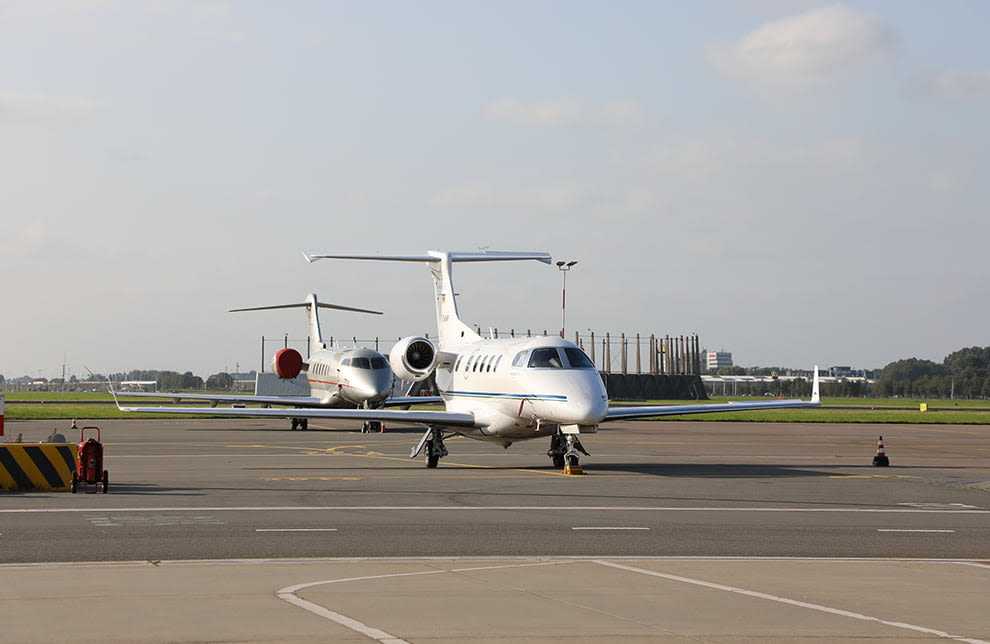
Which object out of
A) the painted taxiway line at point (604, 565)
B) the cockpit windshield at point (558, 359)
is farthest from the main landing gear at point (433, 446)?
the painted taxiway line at point (604, 565)

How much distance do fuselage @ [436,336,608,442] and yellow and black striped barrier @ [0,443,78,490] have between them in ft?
30.2

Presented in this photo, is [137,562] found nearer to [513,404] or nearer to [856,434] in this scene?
[513,404]

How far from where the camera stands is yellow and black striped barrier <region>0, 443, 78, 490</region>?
1900 cm

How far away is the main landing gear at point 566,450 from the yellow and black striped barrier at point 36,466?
9.68 meters

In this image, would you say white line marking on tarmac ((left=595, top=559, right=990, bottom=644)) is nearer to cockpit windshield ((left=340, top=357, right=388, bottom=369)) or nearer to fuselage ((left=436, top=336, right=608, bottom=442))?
fuselage ((left=436, top=336, right=608, bottom=442))

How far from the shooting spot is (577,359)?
2419 centimetres

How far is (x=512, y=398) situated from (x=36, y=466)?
390 inches

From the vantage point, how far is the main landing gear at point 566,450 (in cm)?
2373

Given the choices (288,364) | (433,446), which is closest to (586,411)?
(433,446)

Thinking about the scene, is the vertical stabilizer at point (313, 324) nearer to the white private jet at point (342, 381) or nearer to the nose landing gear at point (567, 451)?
the white private jet at point (342, 381)

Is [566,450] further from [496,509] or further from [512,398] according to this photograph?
[496,509]

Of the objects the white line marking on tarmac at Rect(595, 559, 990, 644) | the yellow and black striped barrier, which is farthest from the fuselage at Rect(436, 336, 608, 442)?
the white line marking on tarmac at Rect(595, 559, 990, 644)

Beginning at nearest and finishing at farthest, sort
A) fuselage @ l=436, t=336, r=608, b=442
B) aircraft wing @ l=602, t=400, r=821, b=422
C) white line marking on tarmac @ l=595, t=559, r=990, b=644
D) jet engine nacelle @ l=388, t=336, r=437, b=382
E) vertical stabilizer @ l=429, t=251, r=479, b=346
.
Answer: white line marking on tarmac @ l=595, t=559, r=990, b=644 < fuselage @ l=436, t=336, r=608, b=442 < aircraft wing @ l=602, t=400, r=821, b=422 < jet engine nacelle @ l=388, t=336, r=437, b=382 < vertical stabilizer @ l=429, t=251, r=479, b=346

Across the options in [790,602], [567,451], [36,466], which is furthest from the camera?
[567,451]
